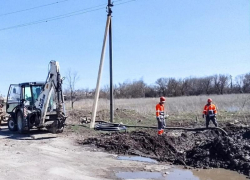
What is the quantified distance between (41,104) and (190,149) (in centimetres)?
757

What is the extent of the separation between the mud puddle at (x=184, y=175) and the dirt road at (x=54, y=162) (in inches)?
20.6

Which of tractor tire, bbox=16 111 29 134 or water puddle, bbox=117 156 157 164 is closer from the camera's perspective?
water puddle, bbox=117 156 157 164

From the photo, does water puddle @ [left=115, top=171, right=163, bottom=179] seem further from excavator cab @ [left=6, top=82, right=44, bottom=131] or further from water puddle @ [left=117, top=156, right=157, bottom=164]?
excavator cab @ [left=6, top=82, right=44, bottom=131]

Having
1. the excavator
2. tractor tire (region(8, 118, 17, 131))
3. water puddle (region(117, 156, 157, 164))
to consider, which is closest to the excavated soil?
water puddle (region(117, 156, 157, 164))

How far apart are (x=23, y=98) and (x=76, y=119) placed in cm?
643

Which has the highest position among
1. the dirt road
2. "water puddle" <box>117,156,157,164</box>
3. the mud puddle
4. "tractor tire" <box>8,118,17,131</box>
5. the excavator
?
the excavator

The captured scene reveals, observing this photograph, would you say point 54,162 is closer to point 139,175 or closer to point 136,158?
point 136,158

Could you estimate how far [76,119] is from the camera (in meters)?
21.8

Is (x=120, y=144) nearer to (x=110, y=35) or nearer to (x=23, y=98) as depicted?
(x=23, y=98)

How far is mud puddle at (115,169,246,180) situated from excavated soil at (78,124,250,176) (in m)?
0.35

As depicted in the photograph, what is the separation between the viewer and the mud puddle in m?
7.98

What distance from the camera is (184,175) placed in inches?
325

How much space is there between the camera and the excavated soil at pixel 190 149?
9.13 meters

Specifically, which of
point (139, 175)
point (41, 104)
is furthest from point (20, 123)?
point (139, 175)
